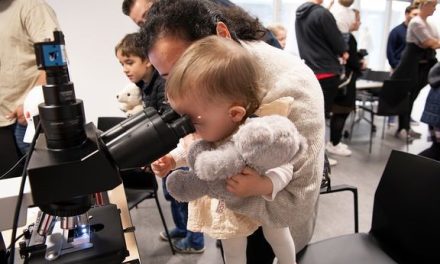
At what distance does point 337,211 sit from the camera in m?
2.59

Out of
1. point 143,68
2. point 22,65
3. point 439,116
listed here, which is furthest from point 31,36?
point 439,116

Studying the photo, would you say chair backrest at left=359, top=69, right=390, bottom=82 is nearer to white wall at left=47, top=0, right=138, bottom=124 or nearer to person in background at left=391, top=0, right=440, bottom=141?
person in background at left=391, top=0, right=440, bottom=141

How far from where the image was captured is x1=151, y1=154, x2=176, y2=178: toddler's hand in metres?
0.80

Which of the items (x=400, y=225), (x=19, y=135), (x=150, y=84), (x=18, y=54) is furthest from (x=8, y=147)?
(x=400, y=225)

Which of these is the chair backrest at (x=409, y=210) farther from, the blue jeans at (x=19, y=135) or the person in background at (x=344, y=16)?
the person in background at (x=344, y=16)

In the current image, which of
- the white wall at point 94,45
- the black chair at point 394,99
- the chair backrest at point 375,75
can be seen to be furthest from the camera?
the chair backrest at point 375,75

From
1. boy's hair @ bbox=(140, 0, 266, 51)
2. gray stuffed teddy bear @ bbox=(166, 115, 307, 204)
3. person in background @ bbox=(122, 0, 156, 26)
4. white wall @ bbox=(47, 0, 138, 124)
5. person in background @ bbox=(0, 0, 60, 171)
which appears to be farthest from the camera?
white wall @ bbox=(47, 0, 138, 124)

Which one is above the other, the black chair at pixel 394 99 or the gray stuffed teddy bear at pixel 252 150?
the gray stuffed teddy bear at pixel 252 150

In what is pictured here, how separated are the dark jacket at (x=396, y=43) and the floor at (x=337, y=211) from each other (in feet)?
3.75

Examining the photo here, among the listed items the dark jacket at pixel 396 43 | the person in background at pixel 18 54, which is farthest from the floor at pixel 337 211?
the dark jacket at pixel 396 43

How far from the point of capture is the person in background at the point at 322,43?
3.07 metres

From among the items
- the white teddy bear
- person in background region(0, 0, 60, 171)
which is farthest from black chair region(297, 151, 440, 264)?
person in background region(0, 0, 60, 171)

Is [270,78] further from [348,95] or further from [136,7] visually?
[348,95]

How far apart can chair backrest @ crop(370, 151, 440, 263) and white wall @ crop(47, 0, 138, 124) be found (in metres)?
2.56
